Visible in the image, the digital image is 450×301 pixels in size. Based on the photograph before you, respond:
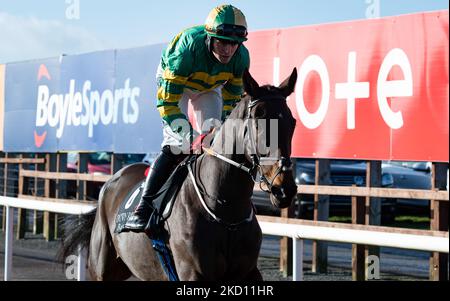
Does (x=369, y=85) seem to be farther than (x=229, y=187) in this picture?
Yes

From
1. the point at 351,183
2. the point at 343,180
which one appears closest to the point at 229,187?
the point at 351,183

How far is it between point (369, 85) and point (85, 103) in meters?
5.15

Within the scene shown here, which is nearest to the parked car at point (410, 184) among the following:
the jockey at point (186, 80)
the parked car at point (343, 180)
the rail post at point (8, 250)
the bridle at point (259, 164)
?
the parked car at point (343, 180)

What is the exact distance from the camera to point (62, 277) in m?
9.46

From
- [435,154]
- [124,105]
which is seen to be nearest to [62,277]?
[124,105]

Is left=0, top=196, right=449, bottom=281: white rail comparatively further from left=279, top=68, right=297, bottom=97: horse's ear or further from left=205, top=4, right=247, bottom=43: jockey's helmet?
left=205, top=4, right=247, bottom=43: jockey's helmet

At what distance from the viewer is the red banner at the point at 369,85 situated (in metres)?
7.48

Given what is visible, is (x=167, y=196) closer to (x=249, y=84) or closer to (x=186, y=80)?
(x=186, y=80)

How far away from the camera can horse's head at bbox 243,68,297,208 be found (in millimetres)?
4109

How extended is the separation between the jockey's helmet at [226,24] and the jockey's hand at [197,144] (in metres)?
0.60

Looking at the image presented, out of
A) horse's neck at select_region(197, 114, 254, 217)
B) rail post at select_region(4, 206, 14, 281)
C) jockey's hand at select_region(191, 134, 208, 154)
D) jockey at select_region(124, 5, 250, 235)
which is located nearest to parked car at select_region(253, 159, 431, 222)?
rail post at select_region(4, 206, 14, 281)

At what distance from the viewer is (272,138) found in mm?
4273

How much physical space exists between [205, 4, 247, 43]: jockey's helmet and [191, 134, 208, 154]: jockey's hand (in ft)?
1.97

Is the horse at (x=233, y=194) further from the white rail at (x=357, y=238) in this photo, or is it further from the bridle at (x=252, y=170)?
the white rail at (x=357, y=238)
